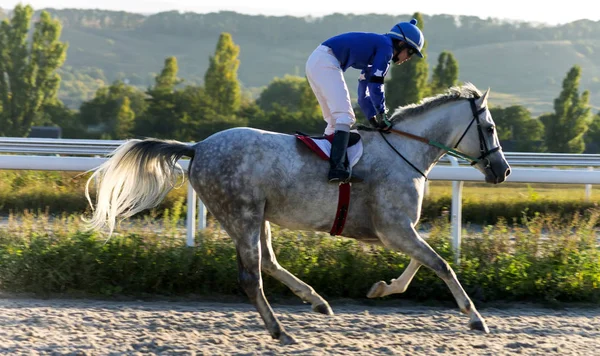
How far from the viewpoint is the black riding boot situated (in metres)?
5.18

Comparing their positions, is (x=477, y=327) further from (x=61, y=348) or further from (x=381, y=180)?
(x=61, y=348)

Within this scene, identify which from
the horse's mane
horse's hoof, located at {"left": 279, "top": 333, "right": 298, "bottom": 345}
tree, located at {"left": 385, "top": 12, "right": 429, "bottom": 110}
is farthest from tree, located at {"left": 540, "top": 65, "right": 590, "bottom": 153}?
horse's hoof, located at {"left": 279, "top": 333, "right": 298, "bottom": 345}

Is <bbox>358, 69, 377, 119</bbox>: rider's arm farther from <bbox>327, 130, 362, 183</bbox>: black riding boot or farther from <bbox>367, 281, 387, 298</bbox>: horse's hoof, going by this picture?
<bbox>367, 281, 387, 298</bbox>: horse's hoof

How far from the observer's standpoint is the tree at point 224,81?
146 ft

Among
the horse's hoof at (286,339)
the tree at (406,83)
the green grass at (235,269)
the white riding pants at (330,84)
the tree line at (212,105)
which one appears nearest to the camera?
the horse's hoof at (286,339)

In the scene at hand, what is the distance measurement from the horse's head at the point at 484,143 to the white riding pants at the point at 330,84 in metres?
0.91

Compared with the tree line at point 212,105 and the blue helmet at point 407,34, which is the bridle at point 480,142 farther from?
the tree line at point 212,105

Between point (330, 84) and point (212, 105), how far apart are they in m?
38.8

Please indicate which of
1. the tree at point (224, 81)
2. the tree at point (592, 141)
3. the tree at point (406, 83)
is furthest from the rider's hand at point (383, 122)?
the tree at point (592, 141)

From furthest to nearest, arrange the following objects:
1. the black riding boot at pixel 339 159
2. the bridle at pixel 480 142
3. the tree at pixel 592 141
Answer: the tree at pixel 592 141, the bridle at pixel 480 142, the black riding boot at pixel 339 159

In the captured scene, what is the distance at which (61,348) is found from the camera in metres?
4.64

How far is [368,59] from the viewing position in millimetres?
5445

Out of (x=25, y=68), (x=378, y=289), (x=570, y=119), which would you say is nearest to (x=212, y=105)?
(x=25, y=68)

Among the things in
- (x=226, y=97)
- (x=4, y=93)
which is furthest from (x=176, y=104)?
(x=4, y=93)
